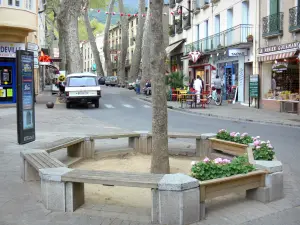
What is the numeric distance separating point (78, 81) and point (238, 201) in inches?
766

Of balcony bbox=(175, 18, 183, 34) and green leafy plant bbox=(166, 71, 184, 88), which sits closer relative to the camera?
green leafy plant bbox=(166, 71, 184, 88)

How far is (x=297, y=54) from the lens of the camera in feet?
62.3

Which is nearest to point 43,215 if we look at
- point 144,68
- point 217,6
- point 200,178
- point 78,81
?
point 200,178

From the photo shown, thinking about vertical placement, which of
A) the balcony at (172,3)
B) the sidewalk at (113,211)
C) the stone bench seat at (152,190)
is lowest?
the sidewalk at (113,211)

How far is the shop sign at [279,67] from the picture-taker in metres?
21.0

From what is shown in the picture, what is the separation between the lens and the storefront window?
20453mm

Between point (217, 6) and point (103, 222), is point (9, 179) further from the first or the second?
point (217, 6)

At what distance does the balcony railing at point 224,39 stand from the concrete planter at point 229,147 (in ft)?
58.2

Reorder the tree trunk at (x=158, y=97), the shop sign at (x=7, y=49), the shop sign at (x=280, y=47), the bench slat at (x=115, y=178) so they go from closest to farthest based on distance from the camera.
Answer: the bench slat at (x=115, y=178)
the tree trunk at (x=158, y=97)
the shop sign at (x=280, y=47)
the shop sign at (x=7, y=49)

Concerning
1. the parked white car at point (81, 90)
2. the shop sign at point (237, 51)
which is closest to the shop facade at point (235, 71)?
the shop sign at point (237, 51)

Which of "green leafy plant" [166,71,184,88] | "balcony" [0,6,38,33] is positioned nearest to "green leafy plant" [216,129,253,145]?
"balcony" [0,6,38,33]

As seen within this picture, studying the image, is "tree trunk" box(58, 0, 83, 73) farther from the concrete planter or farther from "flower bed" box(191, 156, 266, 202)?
"flower bed" box(191, 156, 266, 202)

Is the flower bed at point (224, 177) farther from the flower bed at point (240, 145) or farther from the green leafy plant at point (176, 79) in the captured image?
the green leafy plant at point (176, 79)

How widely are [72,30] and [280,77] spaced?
44.6 ft
